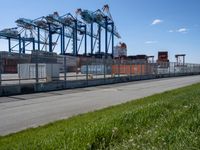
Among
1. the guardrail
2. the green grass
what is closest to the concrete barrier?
the guardrail

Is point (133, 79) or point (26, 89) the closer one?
point (26, 89)

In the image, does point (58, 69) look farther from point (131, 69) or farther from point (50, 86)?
point (131, 69)

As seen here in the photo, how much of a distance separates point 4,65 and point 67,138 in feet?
50.6

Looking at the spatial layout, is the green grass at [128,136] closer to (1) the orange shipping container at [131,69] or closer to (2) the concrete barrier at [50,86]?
(2) the concrete barrier at [50,86]

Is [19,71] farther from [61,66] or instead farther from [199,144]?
[199,144]

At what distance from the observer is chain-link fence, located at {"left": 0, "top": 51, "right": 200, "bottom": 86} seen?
20939mm

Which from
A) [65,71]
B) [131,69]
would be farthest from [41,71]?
[131,69]

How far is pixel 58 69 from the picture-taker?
25.6 meters

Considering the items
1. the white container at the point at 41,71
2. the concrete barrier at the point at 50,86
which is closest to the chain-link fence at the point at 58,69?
the white container at the point at 41,71

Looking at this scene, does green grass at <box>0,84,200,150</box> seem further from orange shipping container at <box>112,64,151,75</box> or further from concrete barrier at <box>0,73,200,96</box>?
orange shipping container at <box>112,64,151,75</box>

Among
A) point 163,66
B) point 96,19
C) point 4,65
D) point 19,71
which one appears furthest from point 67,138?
point 96,19

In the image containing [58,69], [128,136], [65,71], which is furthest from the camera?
[58,69]

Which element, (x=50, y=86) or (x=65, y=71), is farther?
(x=65, y=71)

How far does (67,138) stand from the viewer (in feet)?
19.2
